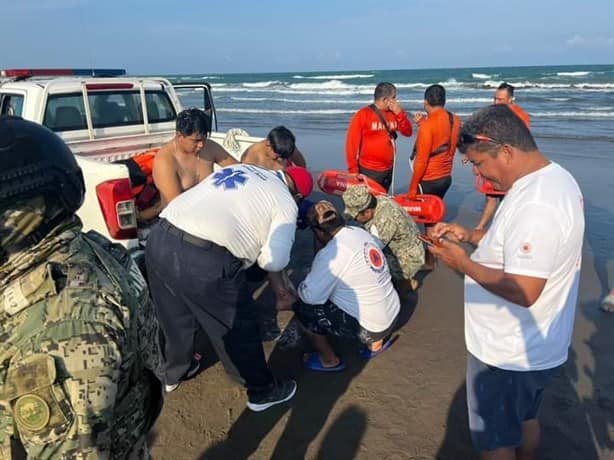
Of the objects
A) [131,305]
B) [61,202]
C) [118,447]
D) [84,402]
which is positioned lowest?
[118,447]

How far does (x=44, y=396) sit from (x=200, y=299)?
183cm

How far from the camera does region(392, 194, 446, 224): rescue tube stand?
525 centimetres

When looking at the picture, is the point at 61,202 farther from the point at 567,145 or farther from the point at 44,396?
the point at 567,145

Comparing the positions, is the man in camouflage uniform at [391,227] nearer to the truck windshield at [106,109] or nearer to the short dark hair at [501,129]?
the short dark hair at [501,129]

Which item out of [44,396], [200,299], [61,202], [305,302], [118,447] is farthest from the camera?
[305,302]

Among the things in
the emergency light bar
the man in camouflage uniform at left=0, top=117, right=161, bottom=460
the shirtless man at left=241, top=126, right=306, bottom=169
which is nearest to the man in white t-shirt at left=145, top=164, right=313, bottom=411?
the shirtless man at left=241, top=126, right=306, bottom=169

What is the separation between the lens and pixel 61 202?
1147 millimetres

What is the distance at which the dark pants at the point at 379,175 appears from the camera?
5.72 m

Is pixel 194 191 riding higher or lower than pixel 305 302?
higher

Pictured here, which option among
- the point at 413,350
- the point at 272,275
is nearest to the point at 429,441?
the point at 413,350

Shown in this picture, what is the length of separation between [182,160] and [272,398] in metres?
2.03

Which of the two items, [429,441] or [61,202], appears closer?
[61,202]

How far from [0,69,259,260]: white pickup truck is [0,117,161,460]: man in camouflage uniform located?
2.34 m

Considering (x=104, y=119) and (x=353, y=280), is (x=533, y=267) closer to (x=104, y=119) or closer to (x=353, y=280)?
(x=353, y=280)
